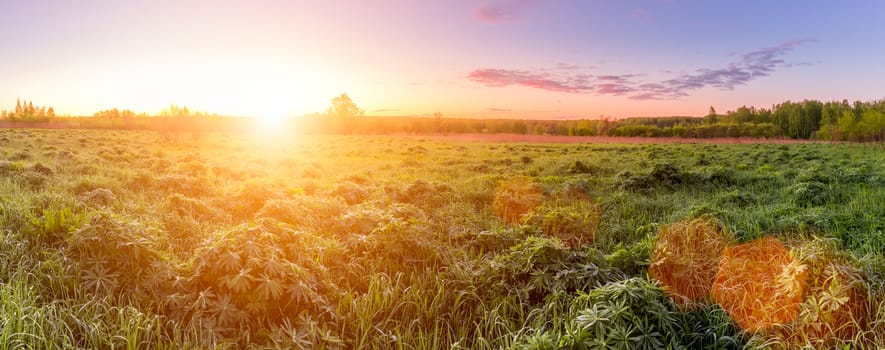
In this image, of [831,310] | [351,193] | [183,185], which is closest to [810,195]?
[831,310]

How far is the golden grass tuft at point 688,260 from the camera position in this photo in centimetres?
423

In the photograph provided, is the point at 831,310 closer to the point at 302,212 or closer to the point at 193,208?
the point at 302,212

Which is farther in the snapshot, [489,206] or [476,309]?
[489,206]

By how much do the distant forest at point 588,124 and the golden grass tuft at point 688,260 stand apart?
39069 millimetres

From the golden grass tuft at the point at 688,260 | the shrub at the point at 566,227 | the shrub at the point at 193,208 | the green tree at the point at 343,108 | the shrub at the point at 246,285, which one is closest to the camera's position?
the shrub at the point at 246,285

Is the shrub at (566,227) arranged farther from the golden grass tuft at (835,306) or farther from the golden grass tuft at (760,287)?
the golden grass tuft at (835,306)

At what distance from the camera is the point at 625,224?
7062mm

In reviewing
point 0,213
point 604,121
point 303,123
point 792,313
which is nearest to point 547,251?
point 792,313

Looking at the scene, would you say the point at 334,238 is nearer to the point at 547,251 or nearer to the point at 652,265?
the point at 547,251

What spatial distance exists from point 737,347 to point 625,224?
392 cm

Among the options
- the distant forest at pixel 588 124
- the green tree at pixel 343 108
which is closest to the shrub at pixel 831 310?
the distant forest at pixel 588 124

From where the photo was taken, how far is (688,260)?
454cm

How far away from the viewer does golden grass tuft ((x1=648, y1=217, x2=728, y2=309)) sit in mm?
Result: 4230

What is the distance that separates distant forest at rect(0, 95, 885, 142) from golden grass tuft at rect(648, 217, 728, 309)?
39069 millimetres
